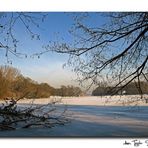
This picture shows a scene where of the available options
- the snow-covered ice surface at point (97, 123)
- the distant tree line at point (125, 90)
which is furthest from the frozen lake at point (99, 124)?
the distant tree line at point (125, 90)

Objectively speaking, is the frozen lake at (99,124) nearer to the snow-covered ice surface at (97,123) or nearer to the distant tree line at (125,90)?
the snow-covered ice surface at (97,123)

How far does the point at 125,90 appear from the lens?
421 centimetres

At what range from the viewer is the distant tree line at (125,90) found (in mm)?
4188

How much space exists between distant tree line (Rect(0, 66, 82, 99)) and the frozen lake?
0.48 ft

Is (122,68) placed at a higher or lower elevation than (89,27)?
lower

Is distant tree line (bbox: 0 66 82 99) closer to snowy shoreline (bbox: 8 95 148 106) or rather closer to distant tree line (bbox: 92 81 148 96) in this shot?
snowy shoreline (bbox: 8 95 148 106)

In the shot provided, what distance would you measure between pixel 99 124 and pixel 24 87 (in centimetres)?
72

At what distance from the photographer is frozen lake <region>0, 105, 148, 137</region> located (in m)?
4.07

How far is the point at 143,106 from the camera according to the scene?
4188 millimetres

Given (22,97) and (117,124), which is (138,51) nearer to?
(117,124)

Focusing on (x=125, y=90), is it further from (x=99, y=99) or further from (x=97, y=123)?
(x=97, y=123)

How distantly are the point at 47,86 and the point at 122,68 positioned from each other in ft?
2.20

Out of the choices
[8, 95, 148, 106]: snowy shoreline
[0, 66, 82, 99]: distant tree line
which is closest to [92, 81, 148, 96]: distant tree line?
[8, 95, 148, 106]: snowy shoreline
